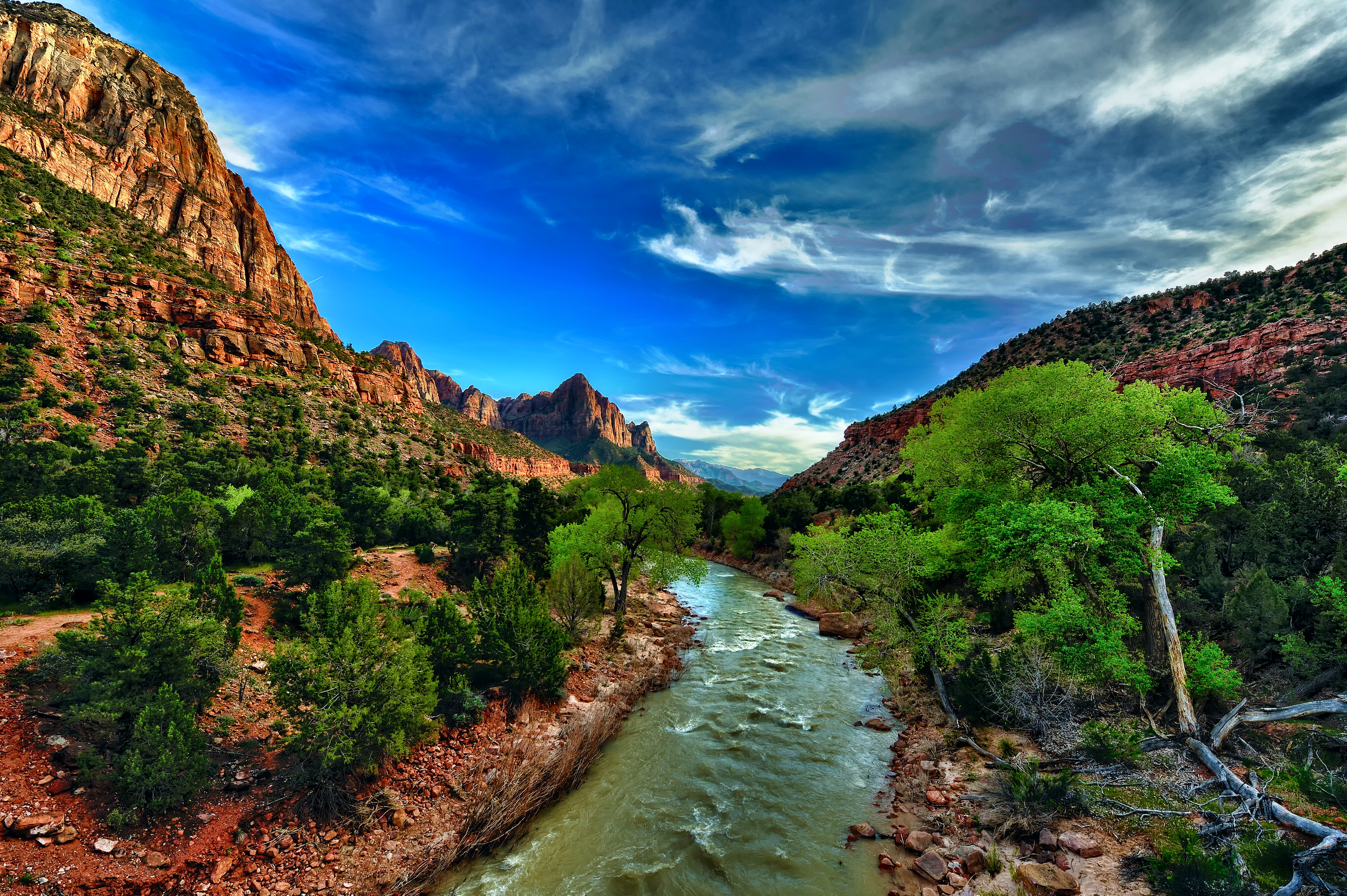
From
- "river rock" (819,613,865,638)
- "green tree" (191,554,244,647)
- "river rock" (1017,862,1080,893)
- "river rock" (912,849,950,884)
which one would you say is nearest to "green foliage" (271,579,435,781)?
"green tree" (191,554,244,647)

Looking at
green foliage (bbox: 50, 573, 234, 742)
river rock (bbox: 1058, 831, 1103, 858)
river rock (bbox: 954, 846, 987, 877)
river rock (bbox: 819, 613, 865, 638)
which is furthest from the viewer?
river rock (bbox: 819, 613, 865, 638)

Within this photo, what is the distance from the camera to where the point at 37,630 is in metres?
13.3

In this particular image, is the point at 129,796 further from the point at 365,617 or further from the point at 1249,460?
the point at 1249,460

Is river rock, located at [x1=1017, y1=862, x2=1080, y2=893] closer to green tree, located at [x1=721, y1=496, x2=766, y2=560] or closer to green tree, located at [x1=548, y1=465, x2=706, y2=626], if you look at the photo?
green tree, located at [x1=548, y1=465, x2=706, y2=626]

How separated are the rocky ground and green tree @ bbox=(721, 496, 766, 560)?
46.5m

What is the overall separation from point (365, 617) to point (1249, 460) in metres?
37.9

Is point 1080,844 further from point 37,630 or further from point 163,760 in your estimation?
point 37,630

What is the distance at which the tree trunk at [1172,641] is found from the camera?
10.7 meters

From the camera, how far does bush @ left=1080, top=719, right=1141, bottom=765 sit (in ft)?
35.0

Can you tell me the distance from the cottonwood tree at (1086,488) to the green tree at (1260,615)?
220 cm

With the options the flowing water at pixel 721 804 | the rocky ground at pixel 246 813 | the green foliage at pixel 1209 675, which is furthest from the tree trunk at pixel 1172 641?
the rocky ground at pixel 246 813

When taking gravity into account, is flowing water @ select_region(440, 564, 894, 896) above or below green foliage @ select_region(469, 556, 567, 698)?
below

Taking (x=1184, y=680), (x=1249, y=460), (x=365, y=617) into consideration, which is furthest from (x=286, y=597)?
A: (x=1249, y=460)

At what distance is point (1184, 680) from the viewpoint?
11023mm
